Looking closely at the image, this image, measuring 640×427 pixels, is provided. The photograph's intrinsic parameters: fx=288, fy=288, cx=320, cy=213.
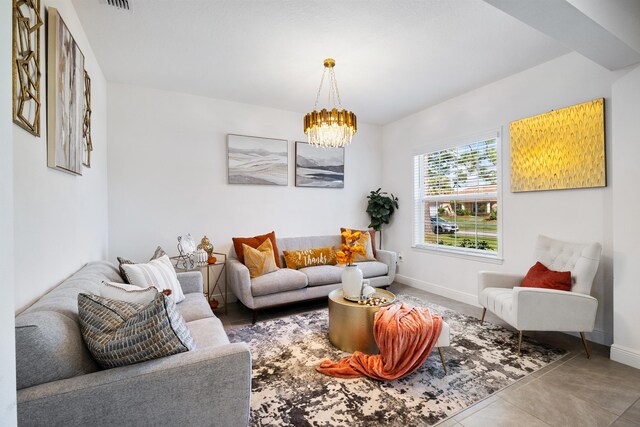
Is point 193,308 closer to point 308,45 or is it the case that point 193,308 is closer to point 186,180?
point 186,180

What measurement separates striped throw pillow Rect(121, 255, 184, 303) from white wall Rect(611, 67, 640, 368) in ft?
12.1

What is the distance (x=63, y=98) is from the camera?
5.79 feet

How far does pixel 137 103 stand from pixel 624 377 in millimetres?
5363

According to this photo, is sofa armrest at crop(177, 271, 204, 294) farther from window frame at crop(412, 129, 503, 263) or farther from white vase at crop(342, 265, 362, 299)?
window frame at crop(412, 129, 503, 263)

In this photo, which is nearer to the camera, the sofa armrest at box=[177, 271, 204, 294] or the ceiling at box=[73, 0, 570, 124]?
the ceiling at box=[73, 0, 570, 124]

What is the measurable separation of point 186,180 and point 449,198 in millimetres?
3665

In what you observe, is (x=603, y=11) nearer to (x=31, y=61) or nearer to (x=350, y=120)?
(x=350, y=120)

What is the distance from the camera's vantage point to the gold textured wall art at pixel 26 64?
1.23 metres

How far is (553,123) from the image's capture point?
2.96m

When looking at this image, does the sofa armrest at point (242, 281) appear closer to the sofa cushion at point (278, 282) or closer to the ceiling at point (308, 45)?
the sofa cushion at point (278, 282)

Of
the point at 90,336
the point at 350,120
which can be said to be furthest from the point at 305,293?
the point at 90,336

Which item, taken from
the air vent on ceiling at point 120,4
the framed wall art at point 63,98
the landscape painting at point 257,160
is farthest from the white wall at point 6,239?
the landscape painting at point 257,160

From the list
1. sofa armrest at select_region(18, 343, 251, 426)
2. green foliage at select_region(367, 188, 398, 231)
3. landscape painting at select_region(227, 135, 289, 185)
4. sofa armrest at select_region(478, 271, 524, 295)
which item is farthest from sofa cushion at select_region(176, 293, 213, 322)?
green foliage at select_region(367, 188, 398, 231)

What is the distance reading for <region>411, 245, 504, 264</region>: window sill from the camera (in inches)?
141
